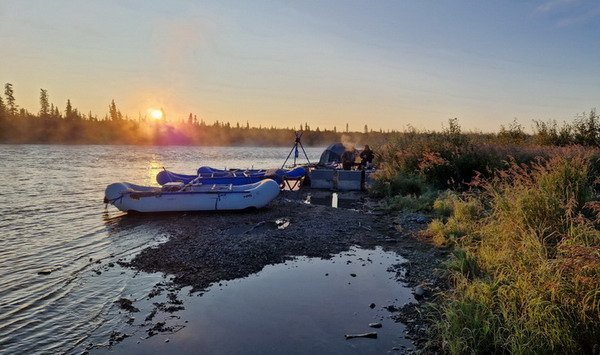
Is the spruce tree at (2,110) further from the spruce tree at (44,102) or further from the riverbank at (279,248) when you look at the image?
A: the riverbank at (279,248)

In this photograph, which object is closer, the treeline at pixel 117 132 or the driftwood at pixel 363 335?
the driftwood at pixel 363 335

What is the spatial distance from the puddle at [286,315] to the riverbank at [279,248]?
149mm

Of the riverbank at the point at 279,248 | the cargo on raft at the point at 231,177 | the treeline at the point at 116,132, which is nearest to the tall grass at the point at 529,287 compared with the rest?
the riverbank at the point at 279,248

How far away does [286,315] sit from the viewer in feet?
20.8

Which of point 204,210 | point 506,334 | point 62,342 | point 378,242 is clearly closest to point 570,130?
point 378,242

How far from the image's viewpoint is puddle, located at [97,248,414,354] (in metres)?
5.39

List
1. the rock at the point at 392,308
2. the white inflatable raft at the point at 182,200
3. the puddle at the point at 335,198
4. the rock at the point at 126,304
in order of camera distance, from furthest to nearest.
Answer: the puddle at the point at 335,198
the white inflatable raft at the point at 182,200
the rock at the point at 126,304
the rock at the point at 392,308

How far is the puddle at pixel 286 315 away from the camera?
5.39 m

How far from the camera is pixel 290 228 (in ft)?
38.9

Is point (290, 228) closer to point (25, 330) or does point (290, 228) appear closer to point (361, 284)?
point (361, 284)

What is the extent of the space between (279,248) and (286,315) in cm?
353

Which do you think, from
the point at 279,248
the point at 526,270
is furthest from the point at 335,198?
the point at 526,270

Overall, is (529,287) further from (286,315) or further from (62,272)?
(62,272)

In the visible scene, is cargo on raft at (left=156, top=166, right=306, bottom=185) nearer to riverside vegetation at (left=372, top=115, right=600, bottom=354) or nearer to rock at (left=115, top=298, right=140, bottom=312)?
riverside vegetation at (left=372, top=115, right=600, bottom=354)
